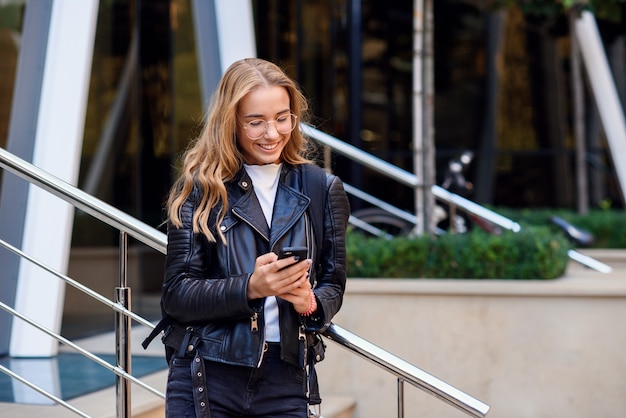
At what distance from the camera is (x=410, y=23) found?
52.5 ft

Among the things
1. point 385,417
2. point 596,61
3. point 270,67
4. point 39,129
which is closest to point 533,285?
point 385,417

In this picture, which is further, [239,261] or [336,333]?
[336,333]

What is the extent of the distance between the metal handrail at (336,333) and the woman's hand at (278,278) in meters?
0.58

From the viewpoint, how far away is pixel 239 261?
8.27ft

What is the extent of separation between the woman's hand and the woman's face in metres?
0.36

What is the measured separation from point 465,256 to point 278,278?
416 cm

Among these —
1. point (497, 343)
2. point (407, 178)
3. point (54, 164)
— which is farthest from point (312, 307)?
point (407, 178)

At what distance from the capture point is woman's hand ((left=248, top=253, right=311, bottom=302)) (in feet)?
7.45

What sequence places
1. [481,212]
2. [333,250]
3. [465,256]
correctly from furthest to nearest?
[481,212], [465,256], [333,250]

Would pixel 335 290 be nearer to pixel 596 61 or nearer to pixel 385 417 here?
pixel 385 417

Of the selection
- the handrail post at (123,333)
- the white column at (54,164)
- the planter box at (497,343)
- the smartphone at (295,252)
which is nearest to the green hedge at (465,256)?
the planter box at (497,343)

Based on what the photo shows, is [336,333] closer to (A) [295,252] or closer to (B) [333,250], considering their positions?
(B) [333,250]

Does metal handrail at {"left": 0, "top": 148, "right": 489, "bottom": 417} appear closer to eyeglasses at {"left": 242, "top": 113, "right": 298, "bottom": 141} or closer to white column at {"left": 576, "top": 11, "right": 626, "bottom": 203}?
eyeglasses at {"left": 242, "top": 113, "right": 298, "bottom": 141}

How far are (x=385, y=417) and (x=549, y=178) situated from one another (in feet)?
36.4
